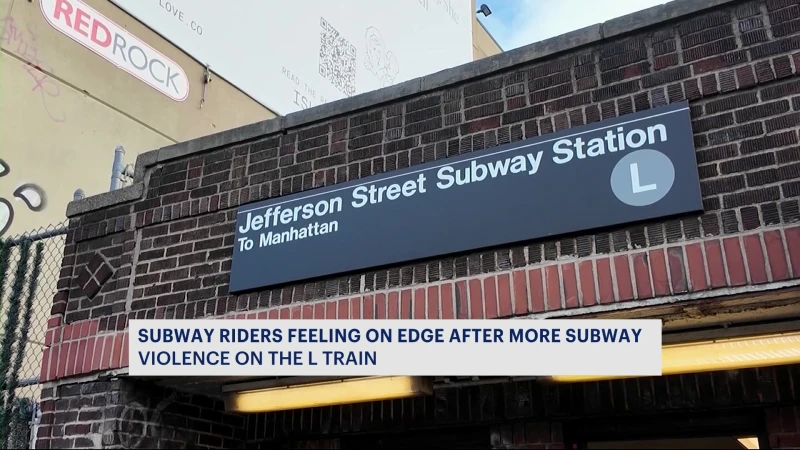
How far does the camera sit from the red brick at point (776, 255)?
2.85 metres

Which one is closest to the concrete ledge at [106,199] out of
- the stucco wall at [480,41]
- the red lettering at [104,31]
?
the red lettering at [104,31]

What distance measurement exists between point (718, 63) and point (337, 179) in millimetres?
2036

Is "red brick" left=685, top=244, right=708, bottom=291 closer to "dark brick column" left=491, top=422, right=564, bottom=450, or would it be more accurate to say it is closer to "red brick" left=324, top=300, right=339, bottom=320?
"dark brick column" left=491, top=422, right=564, bottom=450

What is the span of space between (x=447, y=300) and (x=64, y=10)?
7.51 m

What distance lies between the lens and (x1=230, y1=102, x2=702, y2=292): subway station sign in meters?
3.23

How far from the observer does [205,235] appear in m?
4.49

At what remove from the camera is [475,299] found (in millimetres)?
3494

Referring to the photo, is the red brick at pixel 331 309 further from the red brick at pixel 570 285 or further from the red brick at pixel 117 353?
the red brick at pixel 117 353

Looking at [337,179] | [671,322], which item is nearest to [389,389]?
[337,179]

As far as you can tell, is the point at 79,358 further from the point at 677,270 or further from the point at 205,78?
the point at 205,78

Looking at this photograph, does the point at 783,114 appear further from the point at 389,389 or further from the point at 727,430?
the point at 389,389

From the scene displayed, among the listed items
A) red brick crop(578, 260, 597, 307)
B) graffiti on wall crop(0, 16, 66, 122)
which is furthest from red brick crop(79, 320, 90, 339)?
graffiti on wall crop(0, 16, 66, 122)

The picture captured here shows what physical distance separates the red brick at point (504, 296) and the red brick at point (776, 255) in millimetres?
1088
